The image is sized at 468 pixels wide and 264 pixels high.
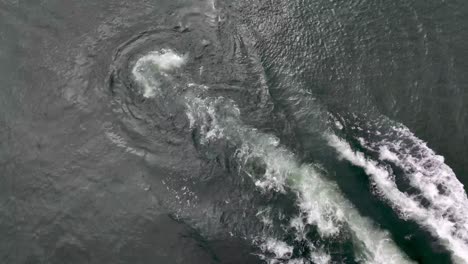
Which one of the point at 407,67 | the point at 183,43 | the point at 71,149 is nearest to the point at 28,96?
the point at 71,149

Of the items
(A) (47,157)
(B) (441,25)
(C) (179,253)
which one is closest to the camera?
(C) (179,253)

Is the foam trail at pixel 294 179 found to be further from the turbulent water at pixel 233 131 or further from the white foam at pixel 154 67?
the white foam at pixel 154 67

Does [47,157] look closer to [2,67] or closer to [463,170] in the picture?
[2,67]

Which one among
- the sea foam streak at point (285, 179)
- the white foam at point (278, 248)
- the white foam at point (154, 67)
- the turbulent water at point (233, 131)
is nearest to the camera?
the white foam at point (278, 248)

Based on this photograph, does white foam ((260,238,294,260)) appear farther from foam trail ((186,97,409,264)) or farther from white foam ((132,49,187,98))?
white foam ((132,49,187,98))

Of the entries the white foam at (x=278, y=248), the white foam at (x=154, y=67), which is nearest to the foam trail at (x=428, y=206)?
the white foam at (x=278, y=248)

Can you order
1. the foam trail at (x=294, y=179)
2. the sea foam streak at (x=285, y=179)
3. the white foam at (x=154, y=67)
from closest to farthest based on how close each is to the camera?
1. the sea foam streak at (x=285, y=179)
2. the foam trail at (x=294, y=179)
3. the white foam at (x=154, y=67)
